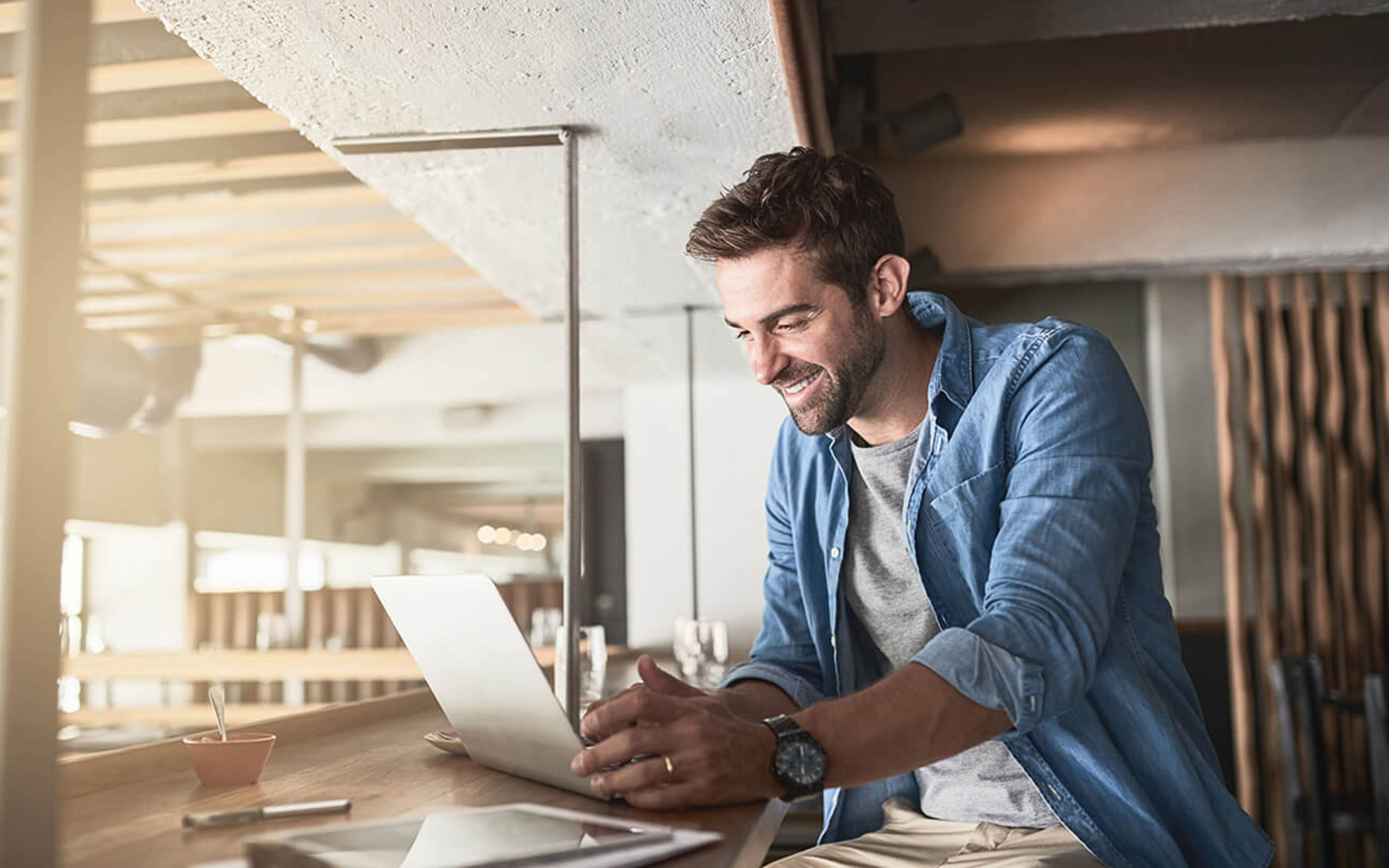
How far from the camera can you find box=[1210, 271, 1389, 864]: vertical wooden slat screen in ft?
15.2

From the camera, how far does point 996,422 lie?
152 cm

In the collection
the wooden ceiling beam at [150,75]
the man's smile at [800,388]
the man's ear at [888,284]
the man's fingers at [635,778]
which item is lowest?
the man's fingers at [635,778]

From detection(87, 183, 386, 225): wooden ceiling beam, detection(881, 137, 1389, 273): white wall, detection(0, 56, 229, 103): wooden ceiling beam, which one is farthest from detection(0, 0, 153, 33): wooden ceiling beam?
detection(881, 137, 1389, 273): white wall

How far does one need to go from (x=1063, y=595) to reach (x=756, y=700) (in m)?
0.49

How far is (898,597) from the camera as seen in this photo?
1725 millimetres

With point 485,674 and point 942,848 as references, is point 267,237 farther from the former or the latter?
point 942,848

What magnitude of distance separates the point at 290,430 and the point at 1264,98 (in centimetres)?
514

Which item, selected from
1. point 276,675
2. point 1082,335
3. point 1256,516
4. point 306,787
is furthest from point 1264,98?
point 276,675

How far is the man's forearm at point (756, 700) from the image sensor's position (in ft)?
5.07

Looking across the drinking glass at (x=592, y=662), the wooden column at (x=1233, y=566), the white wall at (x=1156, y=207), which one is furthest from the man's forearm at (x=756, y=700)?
the wooden column at (x=1233, y=566)

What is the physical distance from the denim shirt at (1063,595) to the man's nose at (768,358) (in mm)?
240

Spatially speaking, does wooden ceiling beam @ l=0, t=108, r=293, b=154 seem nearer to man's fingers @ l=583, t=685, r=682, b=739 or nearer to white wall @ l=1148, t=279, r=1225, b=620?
man's fingers @ l=583, t=685, r=682, b=739

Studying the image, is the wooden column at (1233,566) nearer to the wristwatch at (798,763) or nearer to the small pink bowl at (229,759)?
the wristwatch at (798,763)

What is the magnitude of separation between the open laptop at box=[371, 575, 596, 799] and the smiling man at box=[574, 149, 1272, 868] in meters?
0.09
